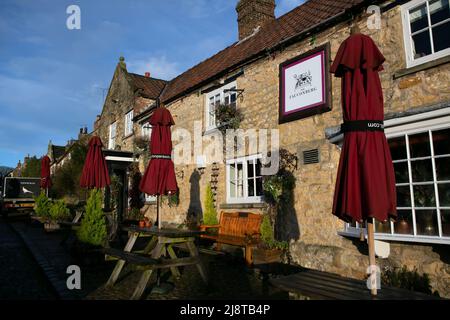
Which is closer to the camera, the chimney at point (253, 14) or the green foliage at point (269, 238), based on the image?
the green foliage at point (269, 238)

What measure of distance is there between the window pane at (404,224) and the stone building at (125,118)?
10013 millimetres

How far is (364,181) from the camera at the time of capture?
3152 mm

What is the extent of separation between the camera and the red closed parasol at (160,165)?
20.3 feet

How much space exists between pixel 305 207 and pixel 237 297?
2757 mm

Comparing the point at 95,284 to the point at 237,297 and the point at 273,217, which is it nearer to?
the point at 237,297

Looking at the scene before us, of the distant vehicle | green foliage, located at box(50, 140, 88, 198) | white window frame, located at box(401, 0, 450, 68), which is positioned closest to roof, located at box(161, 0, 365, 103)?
white window frame, located at box(401, 0, 450, 68)

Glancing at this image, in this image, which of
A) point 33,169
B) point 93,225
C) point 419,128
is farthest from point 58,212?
point 33,169

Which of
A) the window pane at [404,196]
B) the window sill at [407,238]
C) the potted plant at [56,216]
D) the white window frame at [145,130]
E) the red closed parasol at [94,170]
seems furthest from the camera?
the white window frame at [145,130]

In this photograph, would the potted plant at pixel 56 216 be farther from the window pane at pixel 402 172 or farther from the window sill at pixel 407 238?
the window pane at pixel 402 172

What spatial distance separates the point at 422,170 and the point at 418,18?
2.66 metres

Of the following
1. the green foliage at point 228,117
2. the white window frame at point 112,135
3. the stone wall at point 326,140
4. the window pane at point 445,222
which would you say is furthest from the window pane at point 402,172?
the white window frame at point 112,135

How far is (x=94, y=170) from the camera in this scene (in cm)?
927

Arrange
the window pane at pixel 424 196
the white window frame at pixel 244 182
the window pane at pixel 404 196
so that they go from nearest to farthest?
the window pane at pixel 424 196 < the window pane at pixel 404 196 < the white window frame at pixel 244 182

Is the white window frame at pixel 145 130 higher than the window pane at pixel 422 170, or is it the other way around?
the white window frame at pixel 145 130
